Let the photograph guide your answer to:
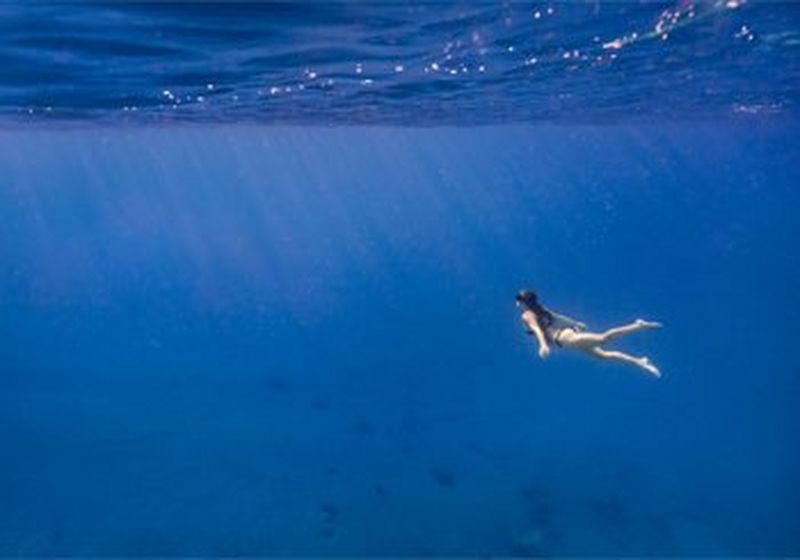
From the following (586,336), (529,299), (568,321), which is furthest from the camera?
(568,321)

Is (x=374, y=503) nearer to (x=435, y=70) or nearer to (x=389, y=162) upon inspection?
Answer: (x=435, y=70)

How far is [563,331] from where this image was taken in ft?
33.8

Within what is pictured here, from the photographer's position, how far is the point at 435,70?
19.4 m

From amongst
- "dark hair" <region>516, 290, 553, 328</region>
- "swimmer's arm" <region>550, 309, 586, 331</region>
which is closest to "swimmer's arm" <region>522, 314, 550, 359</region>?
"dark hair" <region>516, 290, 553, 328</region>

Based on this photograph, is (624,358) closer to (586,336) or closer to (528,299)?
(586,336)

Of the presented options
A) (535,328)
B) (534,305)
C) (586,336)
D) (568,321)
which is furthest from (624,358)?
(534,305)

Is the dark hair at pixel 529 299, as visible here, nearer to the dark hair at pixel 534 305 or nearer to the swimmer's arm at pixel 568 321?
the dark hair at pixel 534 305

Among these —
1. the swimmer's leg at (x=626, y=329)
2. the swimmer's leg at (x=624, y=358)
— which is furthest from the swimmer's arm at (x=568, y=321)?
the swimmer's leg at (x=626, y=329)

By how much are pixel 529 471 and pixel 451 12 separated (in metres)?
15.6

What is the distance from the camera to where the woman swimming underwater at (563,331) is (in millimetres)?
9438

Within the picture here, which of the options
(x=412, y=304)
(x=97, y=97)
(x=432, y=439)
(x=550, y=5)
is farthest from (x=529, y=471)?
(x=412, y=304)

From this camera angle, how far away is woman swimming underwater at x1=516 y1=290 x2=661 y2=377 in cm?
944

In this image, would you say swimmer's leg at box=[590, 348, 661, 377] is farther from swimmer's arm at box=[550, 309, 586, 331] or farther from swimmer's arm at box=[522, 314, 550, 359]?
swimmer's arm at box=[522, 314, 550, 359]

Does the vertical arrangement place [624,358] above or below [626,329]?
below
